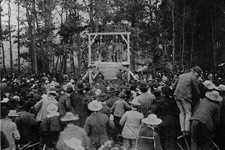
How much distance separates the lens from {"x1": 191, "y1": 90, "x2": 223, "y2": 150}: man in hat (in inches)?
309

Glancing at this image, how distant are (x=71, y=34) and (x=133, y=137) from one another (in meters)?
38.6

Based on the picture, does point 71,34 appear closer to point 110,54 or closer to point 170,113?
point 110,54

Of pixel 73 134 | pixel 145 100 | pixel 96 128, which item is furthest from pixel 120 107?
pixel 73 134

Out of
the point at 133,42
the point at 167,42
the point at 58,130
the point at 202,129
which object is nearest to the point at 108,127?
the point at 58,130

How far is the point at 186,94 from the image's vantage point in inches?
350

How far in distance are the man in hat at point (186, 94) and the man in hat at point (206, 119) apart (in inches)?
26.5

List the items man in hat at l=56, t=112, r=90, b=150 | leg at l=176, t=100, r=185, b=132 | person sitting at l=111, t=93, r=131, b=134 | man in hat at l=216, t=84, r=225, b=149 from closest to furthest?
man in hat at l=56, t=112, r=90, b=150 < man in hat at l=216, t=84, r=225, b=149 < leg at l=176, t=100, r=185, b=132 < person sitting at l=111, t=93, r=131, b=134

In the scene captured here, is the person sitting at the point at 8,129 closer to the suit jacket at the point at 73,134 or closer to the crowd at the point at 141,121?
the crowd at the point at 141,121

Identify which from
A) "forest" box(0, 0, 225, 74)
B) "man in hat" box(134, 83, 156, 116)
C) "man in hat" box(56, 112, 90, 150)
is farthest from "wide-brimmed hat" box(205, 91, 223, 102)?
"forest" box(0, 0, 225, 74)

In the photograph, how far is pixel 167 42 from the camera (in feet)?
163

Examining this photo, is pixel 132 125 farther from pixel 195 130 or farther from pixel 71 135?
pixel 71 135

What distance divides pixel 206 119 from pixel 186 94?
118cm

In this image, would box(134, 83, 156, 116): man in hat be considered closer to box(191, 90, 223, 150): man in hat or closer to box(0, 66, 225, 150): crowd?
box(0, 66, 225, 150): crowd

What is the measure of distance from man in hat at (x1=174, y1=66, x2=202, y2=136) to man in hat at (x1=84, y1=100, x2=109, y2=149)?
1865 millimetres
